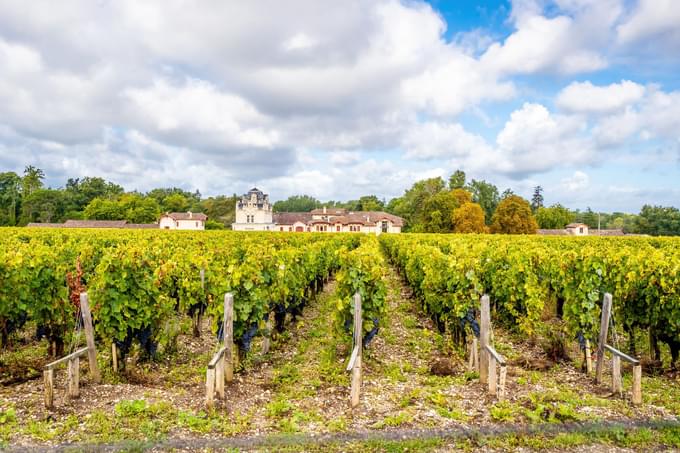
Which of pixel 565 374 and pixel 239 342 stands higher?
pixel 239 342

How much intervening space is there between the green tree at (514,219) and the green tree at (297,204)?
379 feet

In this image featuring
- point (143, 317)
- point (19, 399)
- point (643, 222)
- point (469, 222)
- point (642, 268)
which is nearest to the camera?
point (19, 399)

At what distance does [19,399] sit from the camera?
6.18 m

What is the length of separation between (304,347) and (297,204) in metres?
170

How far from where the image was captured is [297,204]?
583ft

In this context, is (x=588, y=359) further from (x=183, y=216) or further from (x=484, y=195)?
(x=484, y=195)

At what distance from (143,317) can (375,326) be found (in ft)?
13.9

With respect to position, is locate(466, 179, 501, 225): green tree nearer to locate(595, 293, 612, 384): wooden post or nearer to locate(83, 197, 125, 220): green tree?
locate(83, 197, 125, 220): green tree

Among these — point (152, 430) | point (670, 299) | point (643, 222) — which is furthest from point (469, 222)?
point (152, 430)

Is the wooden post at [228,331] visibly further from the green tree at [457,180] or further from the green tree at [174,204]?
the green tree at [174,204]

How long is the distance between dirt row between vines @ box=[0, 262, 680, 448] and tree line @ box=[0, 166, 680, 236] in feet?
177

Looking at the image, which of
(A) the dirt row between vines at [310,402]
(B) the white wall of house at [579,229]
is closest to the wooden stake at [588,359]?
(A) the dirt row between vines at [310,402]

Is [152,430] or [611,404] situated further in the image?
[611,404]

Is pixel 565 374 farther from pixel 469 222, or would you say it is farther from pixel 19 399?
pixel 469 222
